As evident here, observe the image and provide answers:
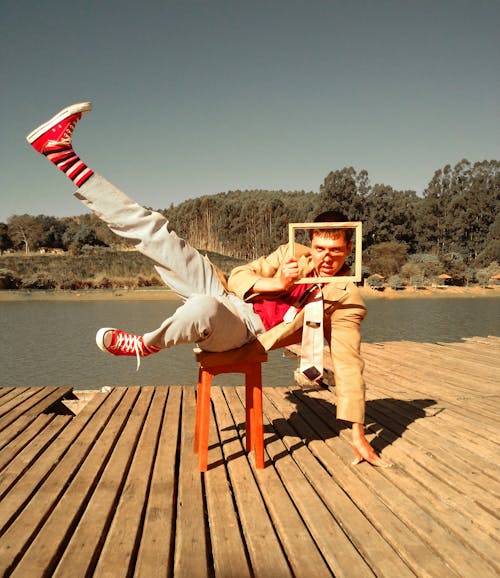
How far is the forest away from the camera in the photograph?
32.3m

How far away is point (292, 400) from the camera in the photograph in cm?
380

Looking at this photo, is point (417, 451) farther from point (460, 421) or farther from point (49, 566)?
point (49, 566)

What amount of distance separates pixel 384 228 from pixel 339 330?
35.2 m

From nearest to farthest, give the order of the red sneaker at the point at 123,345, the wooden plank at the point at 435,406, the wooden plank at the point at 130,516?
1. the wooden plank at the point at 130,516
2. the red sneaker at the point at 123,345
3. the wooden plank at the point at 435,406

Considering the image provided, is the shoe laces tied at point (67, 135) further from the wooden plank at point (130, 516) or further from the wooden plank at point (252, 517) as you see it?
the wooden plank at point (252, 517)

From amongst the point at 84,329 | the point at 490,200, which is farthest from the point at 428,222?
the point at 84,329

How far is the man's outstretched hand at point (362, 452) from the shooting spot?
2.39m

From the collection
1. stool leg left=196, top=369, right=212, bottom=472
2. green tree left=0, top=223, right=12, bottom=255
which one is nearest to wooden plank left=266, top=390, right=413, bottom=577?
stool leg left=196, top=369, right=212, bottom=472

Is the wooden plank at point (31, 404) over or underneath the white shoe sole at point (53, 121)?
underneath

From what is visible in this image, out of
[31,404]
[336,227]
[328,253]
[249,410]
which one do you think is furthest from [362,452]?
[31,404]

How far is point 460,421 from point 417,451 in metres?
0.79

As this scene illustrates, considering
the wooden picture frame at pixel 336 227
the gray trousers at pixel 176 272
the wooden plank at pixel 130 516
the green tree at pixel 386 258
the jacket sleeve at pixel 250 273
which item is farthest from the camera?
the green tree at pixel 386 258

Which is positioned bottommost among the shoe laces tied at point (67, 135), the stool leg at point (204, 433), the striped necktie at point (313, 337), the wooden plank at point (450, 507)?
the wooden plank at point (450, 507)

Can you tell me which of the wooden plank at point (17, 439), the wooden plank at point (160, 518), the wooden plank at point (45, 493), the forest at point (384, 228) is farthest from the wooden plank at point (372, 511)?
the forest at point (384, 228)
